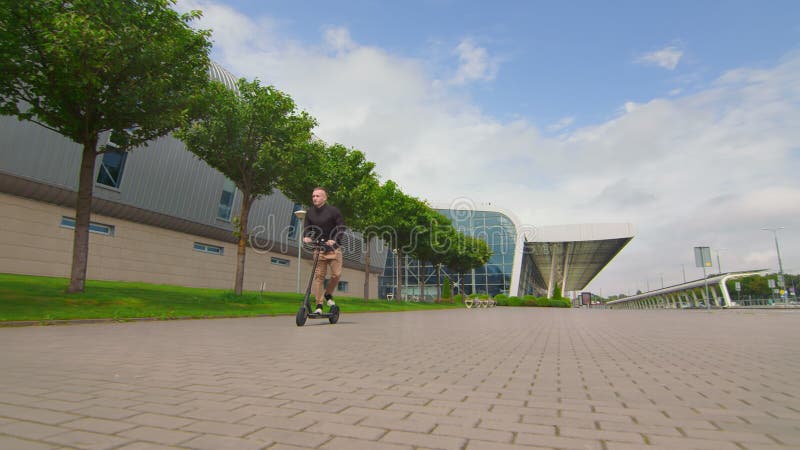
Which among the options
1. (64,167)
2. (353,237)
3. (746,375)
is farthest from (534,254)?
(746,375)

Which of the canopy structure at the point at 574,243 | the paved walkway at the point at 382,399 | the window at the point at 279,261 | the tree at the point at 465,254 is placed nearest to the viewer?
the paved walkway at the point at 382,399

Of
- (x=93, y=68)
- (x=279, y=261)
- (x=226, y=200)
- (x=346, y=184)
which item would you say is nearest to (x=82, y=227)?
(x=93, y=68)

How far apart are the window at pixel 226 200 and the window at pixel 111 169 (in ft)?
23.2

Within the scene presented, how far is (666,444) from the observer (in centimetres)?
202

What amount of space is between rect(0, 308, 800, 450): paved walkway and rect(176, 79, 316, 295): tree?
1399cm

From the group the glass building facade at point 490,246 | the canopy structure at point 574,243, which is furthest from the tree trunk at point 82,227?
the canopy structure at point 574,243

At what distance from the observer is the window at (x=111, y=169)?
2306cm

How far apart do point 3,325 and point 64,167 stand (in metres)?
16.9

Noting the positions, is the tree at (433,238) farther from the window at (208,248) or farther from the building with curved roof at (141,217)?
the window at (208,248)

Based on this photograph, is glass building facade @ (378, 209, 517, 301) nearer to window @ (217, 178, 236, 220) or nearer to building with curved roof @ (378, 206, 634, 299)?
building with curved roof @ (378, 206, 634, 299)

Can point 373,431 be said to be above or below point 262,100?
below

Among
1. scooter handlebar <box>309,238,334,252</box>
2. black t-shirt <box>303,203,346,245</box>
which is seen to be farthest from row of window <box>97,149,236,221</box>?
scooter handlebar <box>309,238,334,252</box>

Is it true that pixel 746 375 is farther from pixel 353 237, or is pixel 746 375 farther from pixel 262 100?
pixel 353 237

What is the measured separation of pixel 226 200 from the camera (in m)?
31.1
